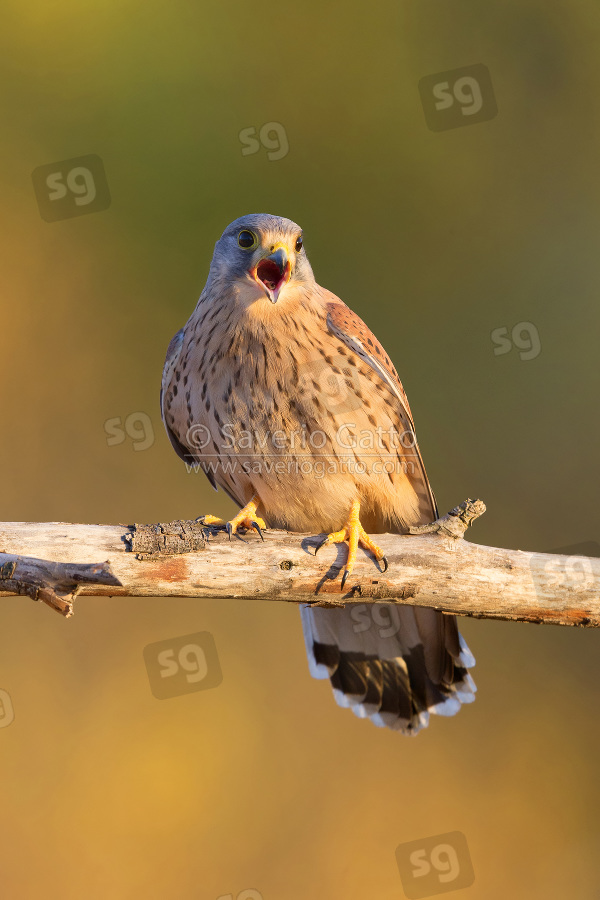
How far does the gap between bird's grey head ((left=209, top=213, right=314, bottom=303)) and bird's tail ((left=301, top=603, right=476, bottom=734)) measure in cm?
118

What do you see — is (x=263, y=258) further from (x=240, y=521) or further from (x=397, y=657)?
(x=397, y=657)

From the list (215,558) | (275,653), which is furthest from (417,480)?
(275,653)

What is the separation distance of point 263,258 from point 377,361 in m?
0.51

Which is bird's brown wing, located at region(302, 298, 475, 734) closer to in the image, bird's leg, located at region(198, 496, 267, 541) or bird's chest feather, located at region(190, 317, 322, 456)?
bird's chest feather, located at region(190, 317, 322, 456)

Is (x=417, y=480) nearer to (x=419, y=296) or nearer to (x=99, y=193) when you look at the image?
(x=419, y=296)

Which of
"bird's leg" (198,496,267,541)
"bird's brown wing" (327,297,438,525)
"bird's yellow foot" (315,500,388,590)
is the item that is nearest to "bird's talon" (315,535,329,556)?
"bird's yellow foot" (315,500,388,590)

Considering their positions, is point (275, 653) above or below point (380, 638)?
below

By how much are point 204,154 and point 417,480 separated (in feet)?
9.84

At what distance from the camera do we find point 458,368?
459 cm

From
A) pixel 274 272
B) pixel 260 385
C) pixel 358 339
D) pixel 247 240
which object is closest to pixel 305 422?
pixel 260 385

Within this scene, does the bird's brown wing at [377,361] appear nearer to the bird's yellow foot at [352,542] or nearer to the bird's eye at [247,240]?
the bird's eye at [247,240]

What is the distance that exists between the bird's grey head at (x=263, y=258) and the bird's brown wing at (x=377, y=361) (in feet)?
0.57

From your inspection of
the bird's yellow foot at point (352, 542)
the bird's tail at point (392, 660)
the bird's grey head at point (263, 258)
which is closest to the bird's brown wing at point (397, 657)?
the bird's tail at point (392, 660)

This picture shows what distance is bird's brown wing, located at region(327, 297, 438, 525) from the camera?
260cm
